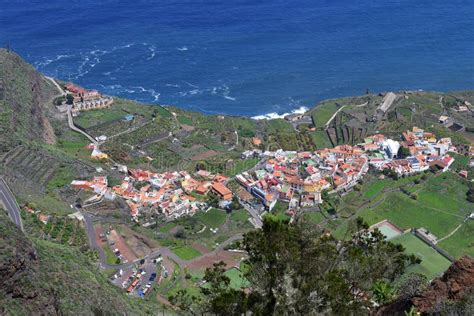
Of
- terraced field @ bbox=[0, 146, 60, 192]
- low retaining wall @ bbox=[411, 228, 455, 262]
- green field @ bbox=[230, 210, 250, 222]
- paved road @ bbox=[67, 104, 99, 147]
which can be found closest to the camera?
low retaining wall @ bbox=[411, 228, 455, 262]

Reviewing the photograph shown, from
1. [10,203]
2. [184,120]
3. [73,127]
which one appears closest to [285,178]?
[184,120]

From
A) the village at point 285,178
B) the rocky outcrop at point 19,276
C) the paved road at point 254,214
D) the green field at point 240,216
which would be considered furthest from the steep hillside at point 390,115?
the rocky outcrop at point 19,276

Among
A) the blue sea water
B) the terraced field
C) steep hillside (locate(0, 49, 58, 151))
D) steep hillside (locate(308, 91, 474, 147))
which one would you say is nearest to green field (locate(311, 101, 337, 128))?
steep hillside (locate(308, 91, 474, 147))

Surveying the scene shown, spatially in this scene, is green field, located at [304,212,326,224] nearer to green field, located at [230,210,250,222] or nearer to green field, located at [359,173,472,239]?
green field, located at [359,173,472,239]

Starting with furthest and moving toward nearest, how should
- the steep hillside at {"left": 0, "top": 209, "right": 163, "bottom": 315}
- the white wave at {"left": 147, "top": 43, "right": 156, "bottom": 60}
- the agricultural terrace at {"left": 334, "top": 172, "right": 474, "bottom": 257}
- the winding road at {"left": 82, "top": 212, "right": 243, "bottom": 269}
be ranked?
the white wave at {"left": 147, "top": 43, "right": 156, "bottom": 60}
the agricultural terrace at {"left": 334, "top": 172, "right": 474, "bottom": 257}
the winding road at {"left": 82, "top": 212, "right": 243, "bottom": 269}
the steep hillside at {"left": 0, "top": 209, "right": 163, "bottom": 315}

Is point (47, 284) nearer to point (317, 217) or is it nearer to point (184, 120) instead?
point (317, 217)

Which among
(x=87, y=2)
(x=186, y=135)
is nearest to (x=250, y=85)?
(x=186, y=135)
